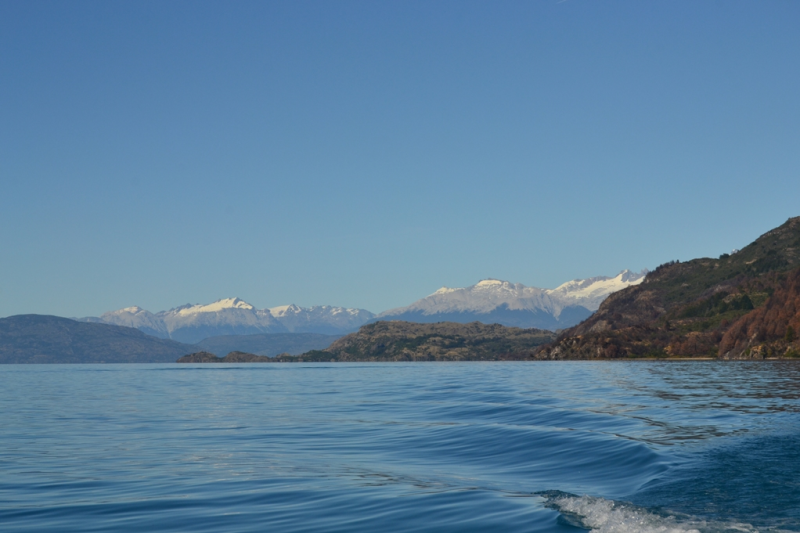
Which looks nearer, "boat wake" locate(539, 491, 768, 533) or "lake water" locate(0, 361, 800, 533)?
"boat wake" locate(539, 491, 768, 533)

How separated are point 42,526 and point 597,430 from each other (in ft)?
93.1

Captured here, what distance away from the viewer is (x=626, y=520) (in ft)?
63.6

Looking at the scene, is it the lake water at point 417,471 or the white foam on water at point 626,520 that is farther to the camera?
the lake water at point 417,471

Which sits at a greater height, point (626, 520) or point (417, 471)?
point (417, 471)

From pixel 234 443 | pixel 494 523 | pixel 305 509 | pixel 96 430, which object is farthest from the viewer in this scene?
pixel 96 430

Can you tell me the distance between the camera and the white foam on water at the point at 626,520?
1852 cm

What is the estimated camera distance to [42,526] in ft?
65.1

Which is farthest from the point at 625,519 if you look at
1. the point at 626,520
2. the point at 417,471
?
the point at 417,471

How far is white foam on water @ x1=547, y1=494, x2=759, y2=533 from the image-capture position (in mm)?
18516

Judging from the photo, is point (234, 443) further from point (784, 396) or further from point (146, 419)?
point (784, 396)

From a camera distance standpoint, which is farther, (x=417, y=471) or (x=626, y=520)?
(x=417, y=471)

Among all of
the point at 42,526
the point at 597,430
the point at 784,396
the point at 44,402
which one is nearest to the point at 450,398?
the point at 784,396

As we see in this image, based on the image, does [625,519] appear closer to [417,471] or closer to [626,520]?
[626,520]

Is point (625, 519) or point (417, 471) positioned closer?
point (625, 519)
